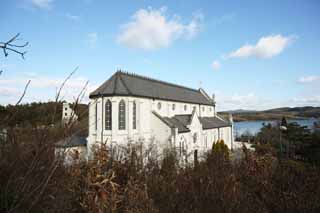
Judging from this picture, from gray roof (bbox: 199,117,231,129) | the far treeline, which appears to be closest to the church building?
gray roof (bbox: 199,117,231,129)

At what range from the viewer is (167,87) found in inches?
1275

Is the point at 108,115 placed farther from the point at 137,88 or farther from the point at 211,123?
the point at 211,123

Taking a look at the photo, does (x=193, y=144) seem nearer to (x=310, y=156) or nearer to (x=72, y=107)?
(x=310, y=156)

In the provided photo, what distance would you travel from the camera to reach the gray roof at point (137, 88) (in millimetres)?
21844

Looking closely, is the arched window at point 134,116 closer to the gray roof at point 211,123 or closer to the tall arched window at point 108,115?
the tall arched window at point 108,115

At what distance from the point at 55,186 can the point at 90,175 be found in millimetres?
2498

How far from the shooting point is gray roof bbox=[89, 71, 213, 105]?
21844 millimetres

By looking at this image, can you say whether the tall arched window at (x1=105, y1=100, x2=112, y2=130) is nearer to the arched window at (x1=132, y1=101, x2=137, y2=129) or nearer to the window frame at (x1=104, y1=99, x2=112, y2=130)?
the window frame at (x1=104, y1=99, x2=112, y2=130)

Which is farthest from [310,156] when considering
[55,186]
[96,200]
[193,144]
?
[55,186]

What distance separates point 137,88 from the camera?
2447 cm

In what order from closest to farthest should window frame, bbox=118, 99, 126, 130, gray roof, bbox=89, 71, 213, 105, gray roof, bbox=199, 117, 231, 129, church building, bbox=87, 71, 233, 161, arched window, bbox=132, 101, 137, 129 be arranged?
church building, bbox=87, 71, 233, 161, window frame, bbox=118, 99, 126, 130, gray roof, bbox=89, 71, 213, 105, arched window, bbox=132, 101, 137, 129, gray roof, bbox=199, 117, 231, 129

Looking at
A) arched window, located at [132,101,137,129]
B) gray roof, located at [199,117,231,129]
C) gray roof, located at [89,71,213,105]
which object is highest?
gray roof, located at [89,71,213,105]

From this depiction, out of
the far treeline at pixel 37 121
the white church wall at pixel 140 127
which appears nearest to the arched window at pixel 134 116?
the white church wall at pixel 140 127

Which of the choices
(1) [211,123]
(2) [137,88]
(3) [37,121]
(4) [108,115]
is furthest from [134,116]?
(3) [37,121]
